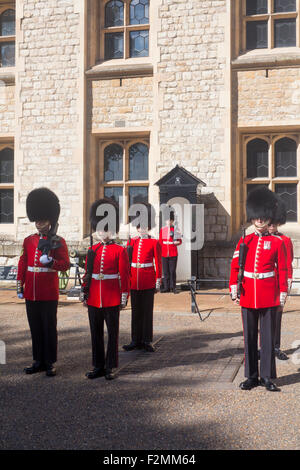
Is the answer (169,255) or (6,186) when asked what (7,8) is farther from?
(169,255)

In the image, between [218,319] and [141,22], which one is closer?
[218,319]

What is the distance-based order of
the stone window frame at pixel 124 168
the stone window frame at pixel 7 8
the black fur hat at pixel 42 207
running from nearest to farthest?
the black fur hat at pixel 42 207
the stone window frame at pixel 124 168
the stone window frame at pixel 7 8

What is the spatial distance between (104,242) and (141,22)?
806 cm

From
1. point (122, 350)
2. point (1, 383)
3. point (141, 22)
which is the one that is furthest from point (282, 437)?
point (141, 22)

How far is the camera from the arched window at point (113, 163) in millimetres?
11281

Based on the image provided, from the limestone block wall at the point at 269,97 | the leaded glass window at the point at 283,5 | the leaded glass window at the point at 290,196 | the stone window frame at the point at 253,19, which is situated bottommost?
the leaded glass window at the point at 290,196

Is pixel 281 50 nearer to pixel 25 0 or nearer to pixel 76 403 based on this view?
pixel 25 0

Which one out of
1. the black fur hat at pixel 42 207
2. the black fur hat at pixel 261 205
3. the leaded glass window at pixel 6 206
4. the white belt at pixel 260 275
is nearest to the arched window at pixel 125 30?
the leaded glass window at pixel 6 206

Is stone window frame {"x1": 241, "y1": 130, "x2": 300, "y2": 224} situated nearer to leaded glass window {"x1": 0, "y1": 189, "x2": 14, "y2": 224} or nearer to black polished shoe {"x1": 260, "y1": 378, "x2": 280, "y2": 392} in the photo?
leaded glass window {"x1": 0, "y1": 189, "x2": 14, "y2": 224}

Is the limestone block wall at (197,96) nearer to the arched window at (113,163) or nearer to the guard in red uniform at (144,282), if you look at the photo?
the arched window at (113,163)

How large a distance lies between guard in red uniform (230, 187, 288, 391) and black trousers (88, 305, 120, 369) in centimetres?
103

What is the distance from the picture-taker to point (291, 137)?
10406 millimetres

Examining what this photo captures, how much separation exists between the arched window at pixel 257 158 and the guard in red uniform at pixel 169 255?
2186 mm

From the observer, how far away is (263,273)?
4.22 m
